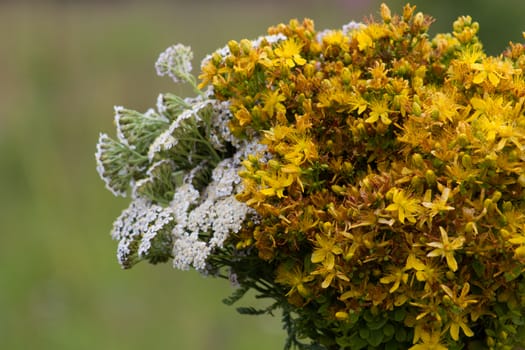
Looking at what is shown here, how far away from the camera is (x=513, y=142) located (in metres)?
1.52

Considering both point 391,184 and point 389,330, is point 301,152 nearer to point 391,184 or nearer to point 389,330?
point 391,184

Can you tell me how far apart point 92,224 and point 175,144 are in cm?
263

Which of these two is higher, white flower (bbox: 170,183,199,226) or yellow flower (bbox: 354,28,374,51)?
yellow flower (bbox: 354,28,374,51)

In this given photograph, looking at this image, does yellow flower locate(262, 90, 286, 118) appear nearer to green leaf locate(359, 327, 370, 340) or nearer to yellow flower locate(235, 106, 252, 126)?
yellow flower locate(235, 106, 252, 126)

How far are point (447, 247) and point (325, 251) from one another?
238mm

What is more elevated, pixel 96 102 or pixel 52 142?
pixel 96 102

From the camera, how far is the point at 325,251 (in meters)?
1.60

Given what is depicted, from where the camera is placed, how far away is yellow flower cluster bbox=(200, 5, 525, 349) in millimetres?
1531

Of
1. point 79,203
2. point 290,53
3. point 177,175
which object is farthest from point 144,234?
point 79,203

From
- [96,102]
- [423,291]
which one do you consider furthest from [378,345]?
[96,102]

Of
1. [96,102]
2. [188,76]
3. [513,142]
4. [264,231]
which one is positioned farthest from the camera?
[96,102]

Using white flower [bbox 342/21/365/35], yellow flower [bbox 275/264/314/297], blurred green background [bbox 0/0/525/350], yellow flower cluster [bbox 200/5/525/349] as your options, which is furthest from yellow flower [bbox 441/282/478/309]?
blurred green background [bbox 0/0/525/350]

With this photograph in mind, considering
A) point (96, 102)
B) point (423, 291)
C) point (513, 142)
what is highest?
point (96, 102)

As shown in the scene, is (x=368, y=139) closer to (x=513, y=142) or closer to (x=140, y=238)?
(x=513, y=142)
